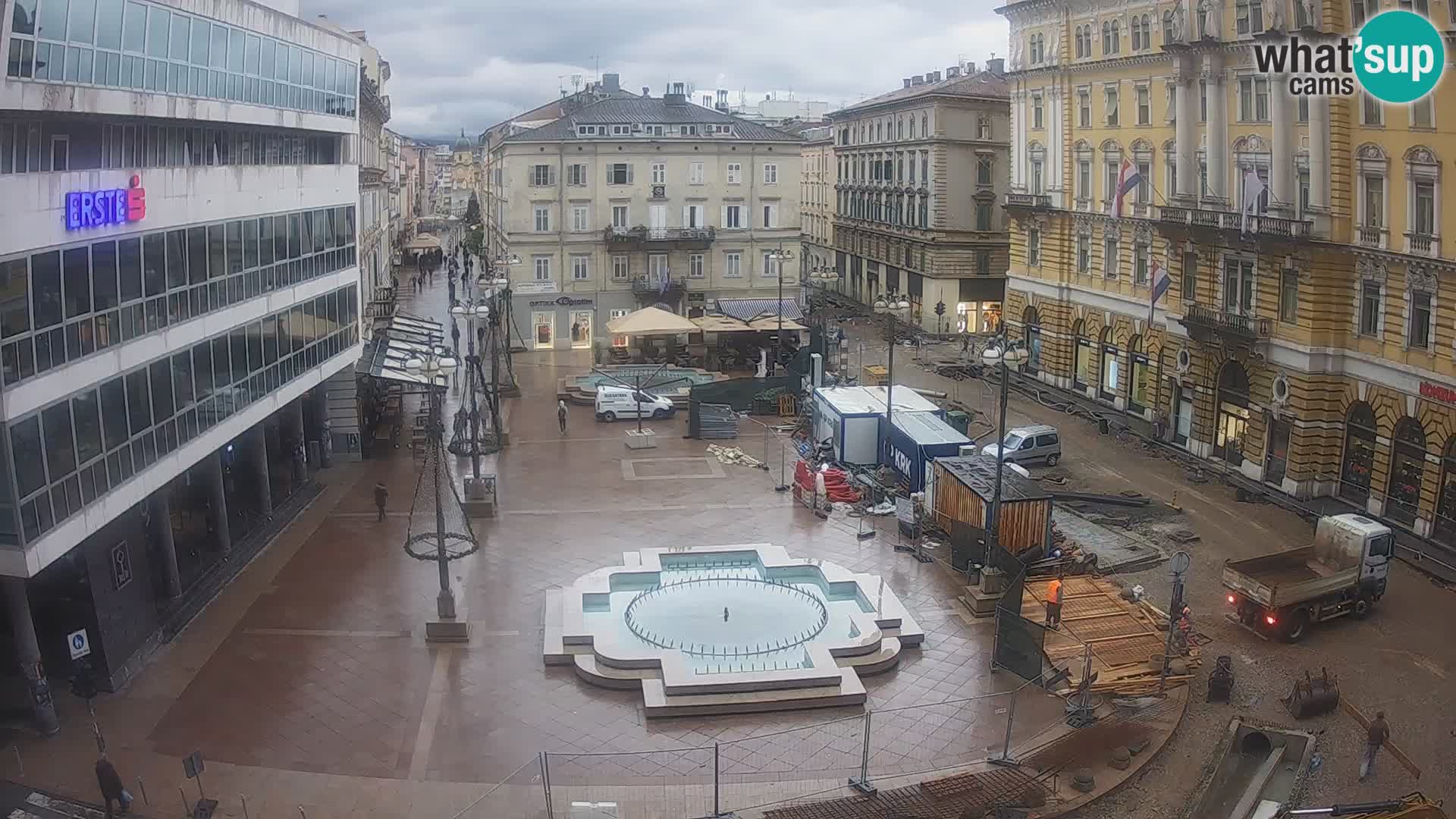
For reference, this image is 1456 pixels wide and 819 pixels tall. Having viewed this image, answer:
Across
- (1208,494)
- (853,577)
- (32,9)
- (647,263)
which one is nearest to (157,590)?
(32,9)

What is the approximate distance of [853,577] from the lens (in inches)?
1094

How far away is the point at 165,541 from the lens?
2631 cm

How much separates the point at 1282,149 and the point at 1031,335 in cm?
2005

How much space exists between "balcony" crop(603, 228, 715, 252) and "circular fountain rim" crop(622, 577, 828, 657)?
37100 mm

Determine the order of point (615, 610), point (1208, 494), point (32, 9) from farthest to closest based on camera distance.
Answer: point (1208, 494) → point (615, 610) → point (32, 9)

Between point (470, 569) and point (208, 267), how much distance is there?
881 centimetres

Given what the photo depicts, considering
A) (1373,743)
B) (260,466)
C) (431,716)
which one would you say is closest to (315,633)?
(431,716)

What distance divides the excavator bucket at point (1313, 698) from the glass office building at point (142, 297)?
21025 mm

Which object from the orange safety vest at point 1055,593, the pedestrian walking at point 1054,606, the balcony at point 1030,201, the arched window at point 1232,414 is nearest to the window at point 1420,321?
the arched window at point 1232,414

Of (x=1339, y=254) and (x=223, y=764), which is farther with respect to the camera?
(x=1339, y=254)

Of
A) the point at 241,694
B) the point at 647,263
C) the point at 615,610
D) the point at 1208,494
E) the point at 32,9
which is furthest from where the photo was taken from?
the point at 647,263

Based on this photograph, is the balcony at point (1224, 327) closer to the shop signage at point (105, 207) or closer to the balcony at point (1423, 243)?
the balcony at point (1423, 243)

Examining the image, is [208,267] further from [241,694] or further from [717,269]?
[717,269]

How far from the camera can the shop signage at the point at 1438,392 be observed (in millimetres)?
31078
